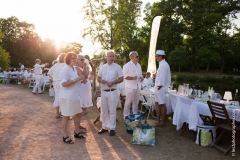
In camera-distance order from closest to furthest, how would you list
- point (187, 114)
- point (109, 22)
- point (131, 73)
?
point (187, 114) → point (131, 73) → point (109, 22)

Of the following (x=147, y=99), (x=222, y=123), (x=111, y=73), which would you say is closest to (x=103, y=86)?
(x=111, y=73)

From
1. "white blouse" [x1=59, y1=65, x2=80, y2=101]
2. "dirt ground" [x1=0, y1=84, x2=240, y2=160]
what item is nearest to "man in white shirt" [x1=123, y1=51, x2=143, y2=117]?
"dirt ground" [x1=0, y1=84, x2=240, y2=160]

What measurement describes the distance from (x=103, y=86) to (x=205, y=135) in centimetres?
226

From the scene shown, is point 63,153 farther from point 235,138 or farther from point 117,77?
point 235,138

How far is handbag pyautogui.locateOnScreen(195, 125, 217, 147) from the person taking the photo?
16.2ft

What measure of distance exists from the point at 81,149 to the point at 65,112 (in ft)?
2.38

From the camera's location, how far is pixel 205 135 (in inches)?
194

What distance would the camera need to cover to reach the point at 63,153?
14.1 feet

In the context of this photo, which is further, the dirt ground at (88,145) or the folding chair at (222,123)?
the folding chair at (222,123)

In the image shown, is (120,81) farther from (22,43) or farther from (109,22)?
(22,43)

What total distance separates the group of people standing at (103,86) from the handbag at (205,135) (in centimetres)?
132

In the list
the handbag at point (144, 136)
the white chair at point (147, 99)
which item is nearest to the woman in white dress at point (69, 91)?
the handbag at point (144, 136)

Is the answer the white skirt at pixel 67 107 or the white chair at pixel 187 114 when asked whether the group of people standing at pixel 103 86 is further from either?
the white chair at pixel 187 114

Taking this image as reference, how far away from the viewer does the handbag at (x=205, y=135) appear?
493cm
